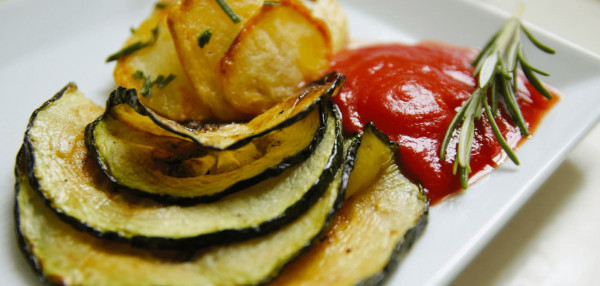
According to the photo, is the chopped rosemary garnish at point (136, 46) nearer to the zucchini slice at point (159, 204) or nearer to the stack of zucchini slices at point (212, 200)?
the stack of zucchini slices at point (212, 200)

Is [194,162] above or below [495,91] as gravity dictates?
above

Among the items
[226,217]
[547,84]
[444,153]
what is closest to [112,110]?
[226,217]

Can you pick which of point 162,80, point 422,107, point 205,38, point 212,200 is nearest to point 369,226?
point 212,200

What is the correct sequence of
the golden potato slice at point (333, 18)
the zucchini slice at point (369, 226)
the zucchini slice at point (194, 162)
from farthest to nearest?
the golden potato slice at point (333, 18), the zucchini slice at point (194, 162), the zucchini slice at point (369, 226)

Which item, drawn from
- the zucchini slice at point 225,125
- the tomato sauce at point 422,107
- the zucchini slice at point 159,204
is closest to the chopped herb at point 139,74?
the zucchini slice at point 225,125

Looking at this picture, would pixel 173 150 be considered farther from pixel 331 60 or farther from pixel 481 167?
pixel 481 167

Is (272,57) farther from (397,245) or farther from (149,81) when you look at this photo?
(397,245)
